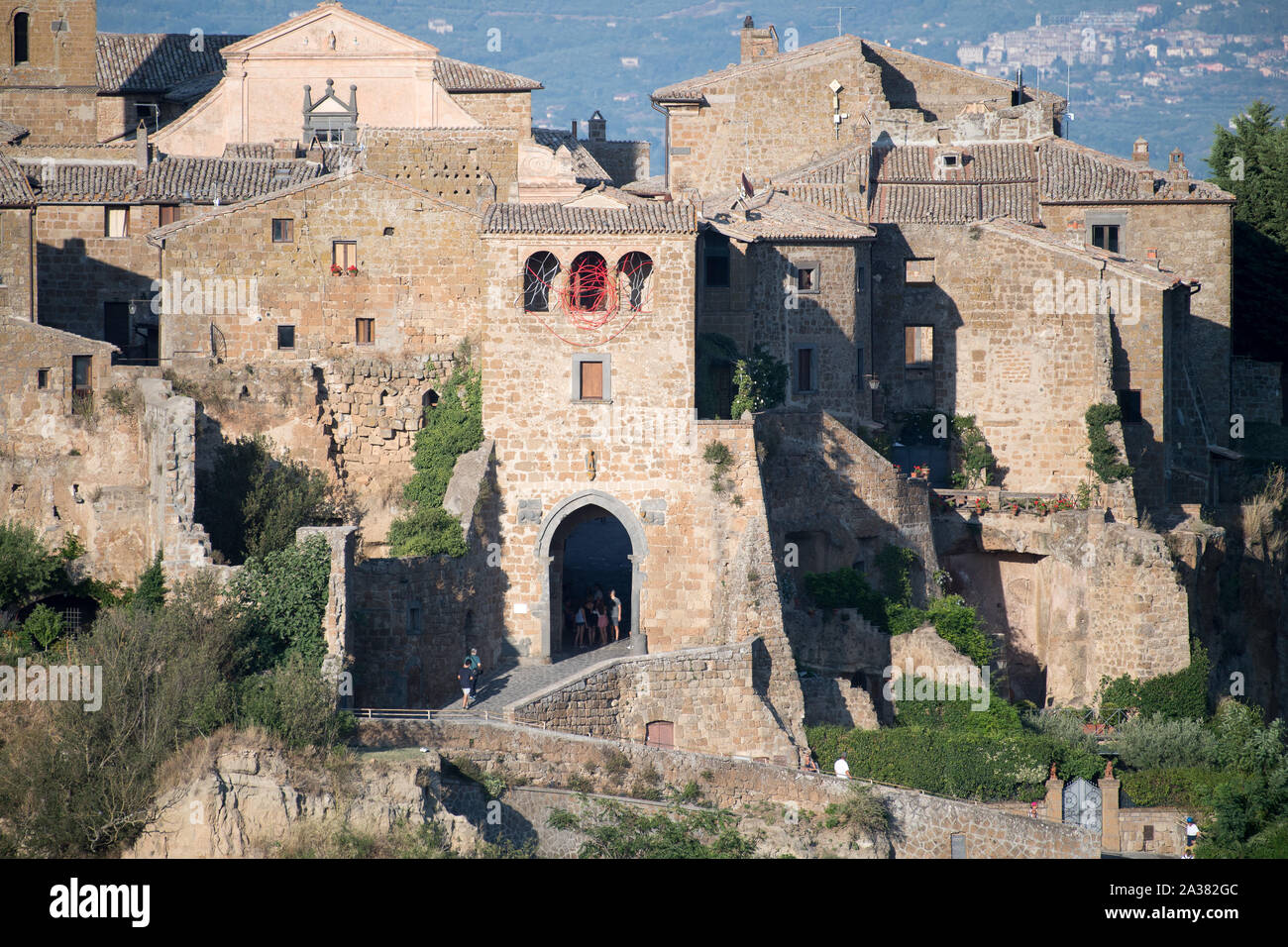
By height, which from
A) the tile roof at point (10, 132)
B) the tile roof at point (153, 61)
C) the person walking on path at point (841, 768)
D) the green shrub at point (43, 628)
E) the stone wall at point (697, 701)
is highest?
the tile roof at point (153, 61)

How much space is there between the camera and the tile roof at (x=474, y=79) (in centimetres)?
6687

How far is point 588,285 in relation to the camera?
49281 mm

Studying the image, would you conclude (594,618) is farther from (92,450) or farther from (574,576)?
(92,450)

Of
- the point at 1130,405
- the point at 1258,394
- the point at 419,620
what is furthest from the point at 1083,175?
the point at 419,620

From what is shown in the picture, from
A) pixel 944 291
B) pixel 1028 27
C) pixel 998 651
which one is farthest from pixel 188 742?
pixel 1028 27

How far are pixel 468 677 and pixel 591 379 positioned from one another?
741cm

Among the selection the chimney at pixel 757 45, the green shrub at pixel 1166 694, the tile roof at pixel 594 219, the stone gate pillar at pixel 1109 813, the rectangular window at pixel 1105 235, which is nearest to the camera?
the stone gate pillar at pixel 1109 813

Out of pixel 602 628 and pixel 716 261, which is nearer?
pixel 602 628

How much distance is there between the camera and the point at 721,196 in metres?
59.1

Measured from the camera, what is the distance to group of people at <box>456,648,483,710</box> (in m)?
46.0

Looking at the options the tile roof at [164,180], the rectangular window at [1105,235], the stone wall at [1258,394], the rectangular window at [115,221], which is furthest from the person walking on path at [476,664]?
the stone wall at [1258,394]

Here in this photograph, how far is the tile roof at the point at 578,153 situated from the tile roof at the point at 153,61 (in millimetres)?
10081

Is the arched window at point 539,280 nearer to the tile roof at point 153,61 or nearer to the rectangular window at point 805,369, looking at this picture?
the rectangular window at point 805,369

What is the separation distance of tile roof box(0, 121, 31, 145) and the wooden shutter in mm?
20146
